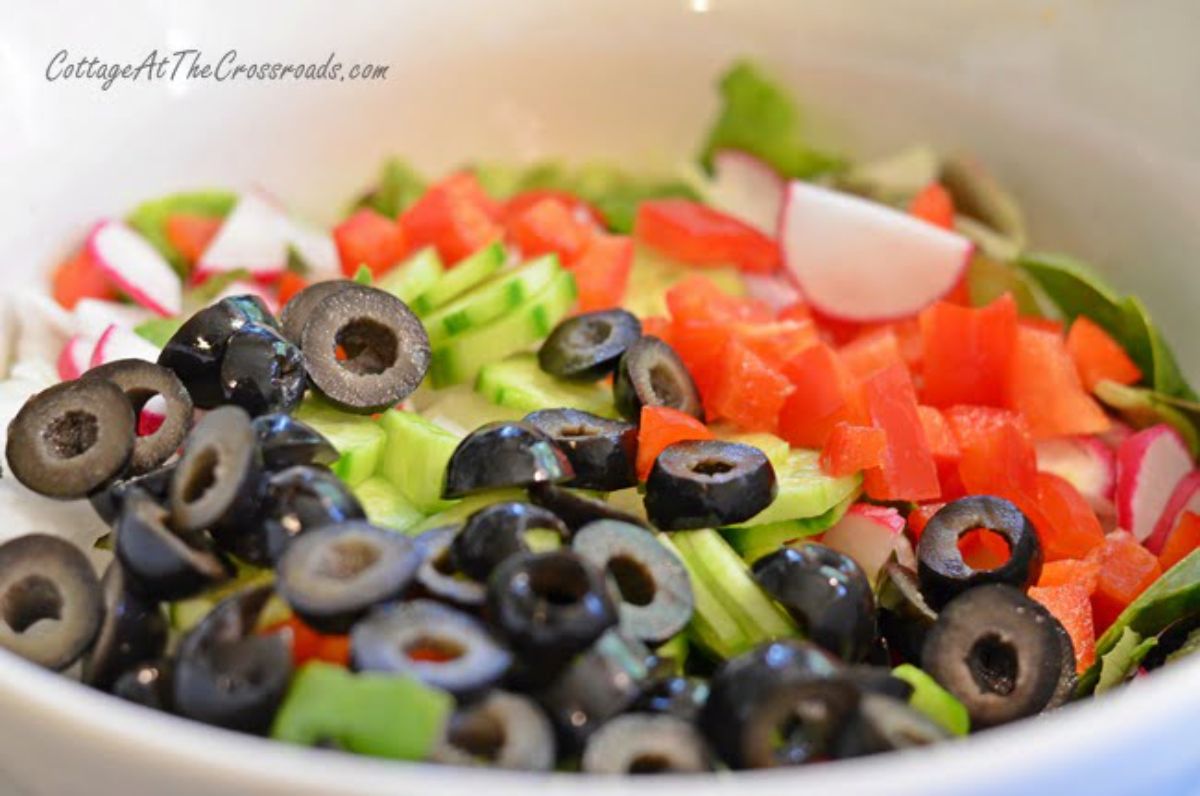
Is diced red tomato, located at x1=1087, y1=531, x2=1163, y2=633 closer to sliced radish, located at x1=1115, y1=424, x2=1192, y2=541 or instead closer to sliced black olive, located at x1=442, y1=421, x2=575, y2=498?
sliced radish, located at x1=1115, y1=424, x2=1192, y2=541

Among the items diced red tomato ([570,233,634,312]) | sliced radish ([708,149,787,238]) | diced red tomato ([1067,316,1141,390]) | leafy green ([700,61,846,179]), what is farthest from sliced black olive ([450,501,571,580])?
leafy green ([700,61,846,179])

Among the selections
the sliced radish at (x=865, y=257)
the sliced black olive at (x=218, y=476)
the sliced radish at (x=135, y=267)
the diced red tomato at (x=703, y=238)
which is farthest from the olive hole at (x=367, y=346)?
the sliced radish at (x=865, y=257)

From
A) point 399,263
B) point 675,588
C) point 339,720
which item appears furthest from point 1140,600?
point 399,263

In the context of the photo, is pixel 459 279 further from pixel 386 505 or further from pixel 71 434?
pixel 71 434

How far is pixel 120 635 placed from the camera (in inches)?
58.4

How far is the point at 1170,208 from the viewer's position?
2.47m

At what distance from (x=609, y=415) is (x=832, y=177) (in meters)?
1.07

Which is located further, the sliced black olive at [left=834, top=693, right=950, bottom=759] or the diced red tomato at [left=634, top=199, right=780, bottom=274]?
the diced red tomato at [left=634, top=199, right=780, bottom=274]

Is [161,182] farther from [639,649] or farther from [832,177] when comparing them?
[639,649]

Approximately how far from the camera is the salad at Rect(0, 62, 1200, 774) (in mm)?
1382

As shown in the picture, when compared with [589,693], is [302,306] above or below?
above

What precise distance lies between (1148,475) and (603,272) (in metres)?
0.99

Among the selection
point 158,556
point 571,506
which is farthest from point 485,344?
point 158,556

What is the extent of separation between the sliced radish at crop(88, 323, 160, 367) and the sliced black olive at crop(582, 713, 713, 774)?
1057 mm
